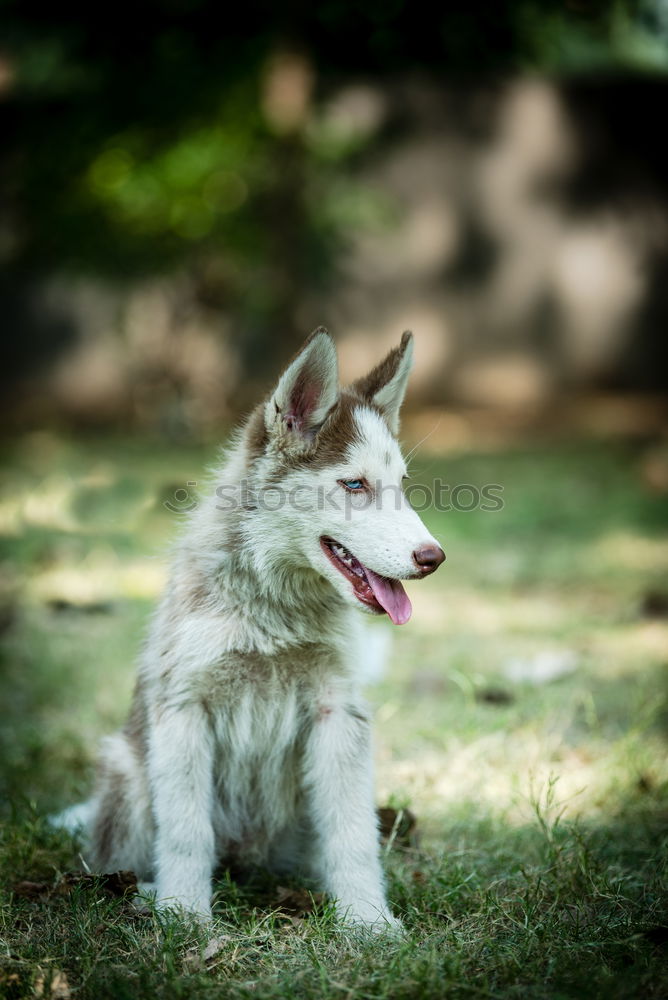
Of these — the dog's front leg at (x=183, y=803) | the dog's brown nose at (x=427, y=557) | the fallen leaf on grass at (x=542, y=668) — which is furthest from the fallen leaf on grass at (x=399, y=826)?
the fallen leaf on grass at (x=542, y=668)

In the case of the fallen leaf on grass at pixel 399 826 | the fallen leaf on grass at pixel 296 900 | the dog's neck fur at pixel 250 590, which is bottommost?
the fallen leaf on grass at pixel 296 900

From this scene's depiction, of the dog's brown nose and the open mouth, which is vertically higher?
the dog's brown nose

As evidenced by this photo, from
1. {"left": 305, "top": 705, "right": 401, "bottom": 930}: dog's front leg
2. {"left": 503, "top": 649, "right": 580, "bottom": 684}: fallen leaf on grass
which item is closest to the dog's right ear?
{"left": 305, "top": 705, "right": 401, "bottom": 930}: dog's front leg

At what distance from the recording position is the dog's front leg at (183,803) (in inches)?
107

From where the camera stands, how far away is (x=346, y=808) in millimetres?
2816

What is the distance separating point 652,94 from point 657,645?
364 inches

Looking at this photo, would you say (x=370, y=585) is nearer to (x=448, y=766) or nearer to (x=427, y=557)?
(x=427, y=557)

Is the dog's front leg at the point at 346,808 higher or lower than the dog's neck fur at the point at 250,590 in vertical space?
lower

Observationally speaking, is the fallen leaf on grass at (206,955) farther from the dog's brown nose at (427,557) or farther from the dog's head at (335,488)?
the dog's brown nose at (427,557)

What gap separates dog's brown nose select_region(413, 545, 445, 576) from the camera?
106 inches

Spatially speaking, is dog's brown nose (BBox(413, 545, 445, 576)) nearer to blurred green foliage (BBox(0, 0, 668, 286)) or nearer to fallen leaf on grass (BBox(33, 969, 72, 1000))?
fallen leaf on grass (BBox(33, 969, 72, 1000))

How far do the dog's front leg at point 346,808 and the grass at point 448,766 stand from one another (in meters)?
0.12

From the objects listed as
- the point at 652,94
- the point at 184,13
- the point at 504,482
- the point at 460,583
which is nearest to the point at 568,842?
the point at 460,583

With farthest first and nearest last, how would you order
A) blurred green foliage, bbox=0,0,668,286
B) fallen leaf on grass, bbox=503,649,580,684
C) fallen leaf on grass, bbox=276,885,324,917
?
1. blurred green foliage, bbox=0,0,668,286
2. fallen leaf on grass, bbox=503,649,580,684
3. fallen leaf on grass, bbox=276,885,324,917
